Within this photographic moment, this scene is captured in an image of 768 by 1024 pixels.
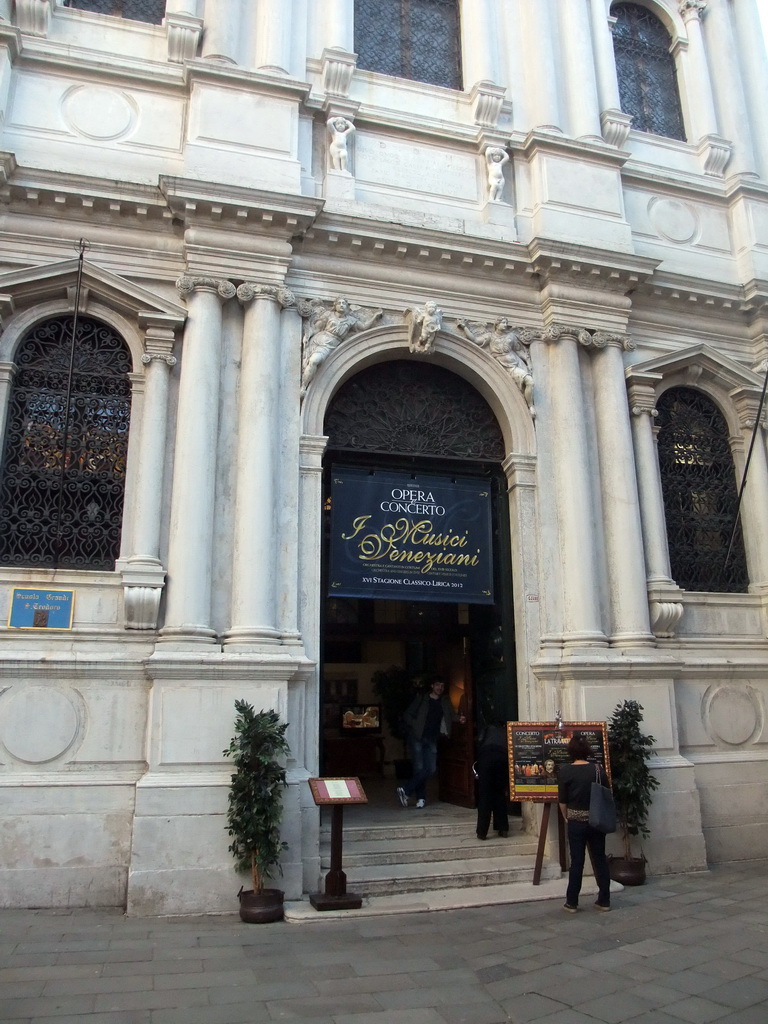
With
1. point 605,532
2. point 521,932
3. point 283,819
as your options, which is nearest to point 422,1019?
point 521,932

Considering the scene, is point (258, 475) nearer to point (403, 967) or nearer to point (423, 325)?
point (423, 325)

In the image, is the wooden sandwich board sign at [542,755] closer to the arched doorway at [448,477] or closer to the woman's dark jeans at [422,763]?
the arched doorway at [448,477]

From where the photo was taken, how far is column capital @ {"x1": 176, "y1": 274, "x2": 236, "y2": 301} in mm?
10320

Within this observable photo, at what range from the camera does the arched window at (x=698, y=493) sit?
1224 cm

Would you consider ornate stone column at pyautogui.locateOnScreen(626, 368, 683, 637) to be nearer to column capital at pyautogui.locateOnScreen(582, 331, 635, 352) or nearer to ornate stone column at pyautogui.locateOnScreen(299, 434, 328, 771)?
column capital at pyautogui.locateOnScreen(582, 331, 635, 352)

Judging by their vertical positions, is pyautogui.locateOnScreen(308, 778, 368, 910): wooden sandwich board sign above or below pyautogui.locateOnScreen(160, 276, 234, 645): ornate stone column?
below

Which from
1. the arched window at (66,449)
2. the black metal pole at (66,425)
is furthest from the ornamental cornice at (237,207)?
the arched window at (66,449)

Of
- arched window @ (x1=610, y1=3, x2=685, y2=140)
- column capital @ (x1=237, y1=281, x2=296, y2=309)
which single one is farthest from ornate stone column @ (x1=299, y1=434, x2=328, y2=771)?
arched window @ (x1=610, y1=3, x2=685, y2=140)

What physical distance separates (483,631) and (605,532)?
7.14 ft

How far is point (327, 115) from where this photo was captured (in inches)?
467

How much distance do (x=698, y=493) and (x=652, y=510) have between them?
1.27m

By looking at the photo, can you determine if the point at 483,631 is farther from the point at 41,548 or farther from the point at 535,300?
the point at 41,548

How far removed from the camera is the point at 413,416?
38.5 ft

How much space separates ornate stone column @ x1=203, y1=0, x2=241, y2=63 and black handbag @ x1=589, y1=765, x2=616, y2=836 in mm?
10189
